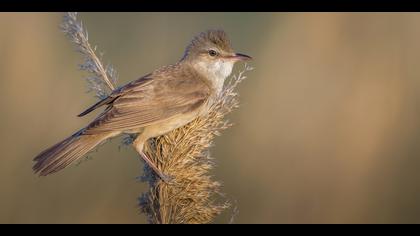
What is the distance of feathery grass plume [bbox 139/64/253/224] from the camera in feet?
11.2

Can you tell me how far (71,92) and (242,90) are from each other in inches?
75.8

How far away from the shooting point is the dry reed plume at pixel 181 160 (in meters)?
3.41

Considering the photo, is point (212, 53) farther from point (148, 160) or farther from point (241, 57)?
point (148, 160)

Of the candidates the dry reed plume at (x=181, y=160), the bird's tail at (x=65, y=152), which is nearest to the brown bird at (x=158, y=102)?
the bird's tail at (x=65, y=152)

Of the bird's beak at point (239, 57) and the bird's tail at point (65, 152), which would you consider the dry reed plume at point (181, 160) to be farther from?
the bird's beak at point (239, 57)

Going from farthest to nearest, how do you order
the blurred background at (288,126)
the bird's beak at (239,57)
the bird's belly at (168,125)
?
1. the blurred background at (288,126)
2. the bird's beak at (239,57)
3. the bird's belly at (168,125)

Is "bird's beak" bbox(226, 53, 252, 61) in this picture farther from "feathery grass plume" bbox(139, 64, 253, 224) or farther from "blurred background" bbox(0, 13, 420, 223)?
"blurred background" bbox(0, 13, 420, 223)

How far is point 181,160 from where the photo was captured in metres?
3.68

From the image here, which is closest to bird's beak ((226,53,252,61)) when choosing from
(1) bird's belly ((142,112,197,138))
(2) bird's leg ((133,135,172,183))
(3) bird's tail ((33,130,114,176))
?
(1) bird's belly ((142,112,197,138))

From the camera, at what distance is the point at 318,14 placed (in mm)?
6258

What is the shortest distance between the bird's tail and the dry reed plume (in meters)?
0.34

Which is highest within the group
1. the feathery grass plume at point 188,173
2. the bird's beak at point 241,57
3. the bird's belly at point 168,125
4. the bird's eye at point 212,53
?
the bird's eye at point 212,53

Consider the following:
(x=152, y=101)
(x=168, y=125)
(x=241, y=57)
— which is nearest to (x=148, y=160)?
(x=168, y=125)
